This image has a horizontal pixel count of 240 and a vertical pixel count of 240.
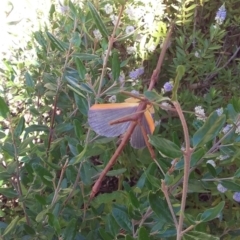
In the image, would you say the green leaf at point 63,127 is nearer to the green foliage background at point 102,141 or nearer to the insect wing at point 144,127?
the green foliage background at point 102,141

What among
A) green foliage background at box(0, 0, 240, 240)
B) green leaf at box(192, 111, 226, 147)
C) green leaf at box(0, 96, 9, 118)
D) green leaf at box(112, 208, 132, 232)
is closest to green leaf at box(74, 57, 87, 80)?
green foliage background at box(0, 0, 240, 240)

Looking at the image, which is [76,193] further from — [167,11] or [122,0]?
[167,11]

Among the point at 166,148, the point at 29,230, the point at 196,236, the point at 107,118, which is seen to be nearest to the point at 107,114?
the point at 107,118

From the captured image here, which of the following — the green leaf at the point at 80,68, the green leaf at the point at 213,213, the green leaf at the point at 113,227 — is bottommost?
the green leaf at the point at 113,227

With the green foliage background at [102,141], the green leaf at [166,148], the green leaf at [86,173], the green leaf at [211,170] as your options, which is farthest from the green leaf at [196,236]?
the green leaf at [86,173]

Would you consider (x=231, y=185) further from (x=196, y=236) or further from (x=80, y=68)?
(x=80, y=68)

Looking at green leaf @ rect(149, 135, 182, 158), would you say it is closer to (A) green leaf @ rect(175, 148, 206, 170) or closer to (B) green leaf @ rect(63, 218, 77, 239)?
(A) green leaf @ rect(175, 148, 206, 170)
